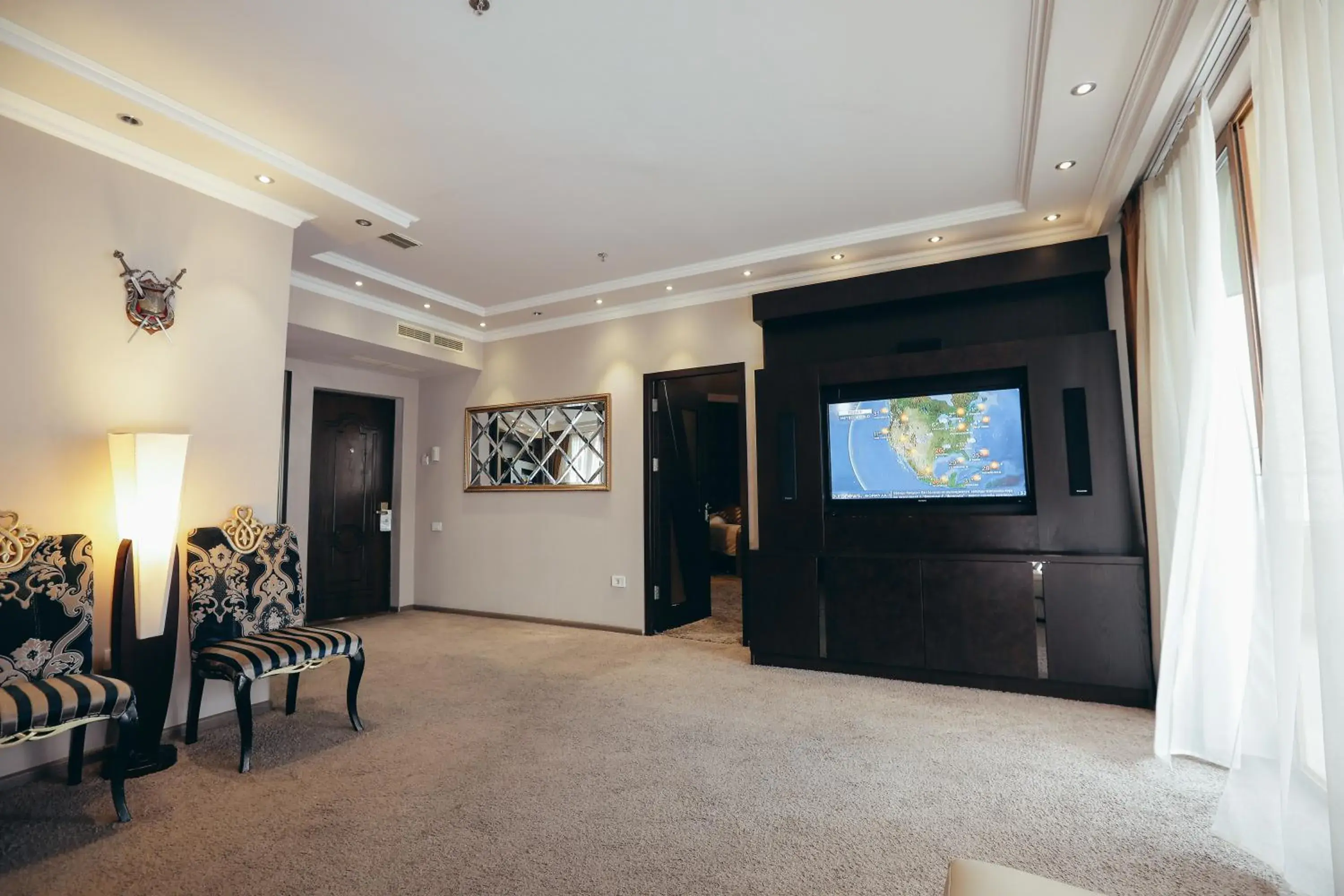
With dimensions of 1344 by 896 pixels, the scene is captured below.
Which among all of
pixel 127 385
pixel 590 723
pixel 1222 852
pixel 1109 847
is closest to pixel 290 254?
pixel 127 385

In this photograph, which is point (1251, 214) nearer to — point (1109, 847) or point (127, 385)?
point (1109, 847)

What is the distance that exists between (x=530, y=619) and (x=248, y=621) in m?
2.86

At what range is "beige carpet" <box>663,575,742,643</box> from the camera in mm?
5105

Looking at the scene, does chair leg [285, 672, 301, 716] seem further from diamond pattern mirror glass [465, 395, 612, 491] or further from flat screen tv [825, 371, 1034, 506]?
flat screen tv [825, 371, 1034, 506]

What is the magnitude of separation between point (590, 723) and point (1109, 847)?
212 centimetres

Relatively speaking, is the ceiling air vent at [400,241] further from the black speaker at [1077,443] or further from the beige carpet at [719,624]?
the black speaker at [1077,443]

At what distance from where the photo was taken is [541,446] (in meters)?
5.81

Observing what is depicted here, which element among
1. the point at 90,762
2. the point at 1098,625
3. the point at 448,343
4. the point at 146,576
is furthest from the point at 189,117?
the point at 1098,625

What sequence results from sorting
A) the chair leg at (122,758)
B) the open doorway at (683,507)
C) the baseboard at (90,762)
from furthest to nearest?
the open doorway at (683,507)
the baseboard at (90,762)
the chair leg at (122,758)

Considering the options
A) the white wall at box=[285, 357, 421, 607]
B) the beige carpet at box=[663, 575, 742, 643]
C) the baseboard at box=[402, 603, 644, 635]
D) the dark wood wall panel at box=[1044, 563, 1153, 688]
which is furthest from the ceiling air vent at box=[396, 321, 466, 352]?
the dark wood wall panel at box=[1044, 563, 1153, 688]

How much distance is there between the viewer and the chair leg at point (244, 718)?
2.60 meters

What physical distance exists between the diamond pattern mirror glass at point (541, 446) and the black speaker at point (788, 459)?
1.73 metres

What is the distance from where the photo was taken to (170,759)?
106 inches

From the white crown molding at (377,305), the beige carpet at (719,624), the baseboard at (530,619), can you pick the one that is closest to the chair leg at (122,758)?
the white crown molding at (377,305)
